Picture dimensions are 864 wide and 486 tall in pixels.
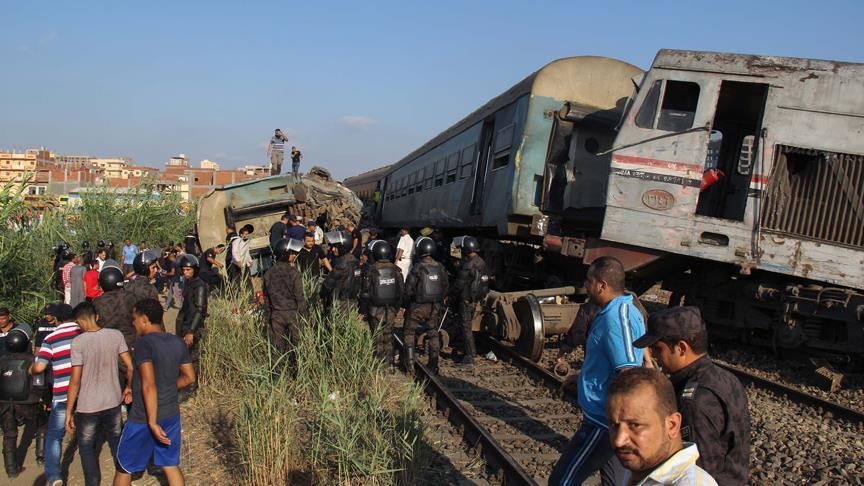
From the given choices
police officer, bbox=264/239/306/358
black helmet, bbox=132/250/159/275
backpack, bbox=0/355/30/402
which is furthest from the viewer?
police officer, bbox=264/239/306/358

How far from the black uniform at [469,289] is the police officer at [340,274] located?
144cm

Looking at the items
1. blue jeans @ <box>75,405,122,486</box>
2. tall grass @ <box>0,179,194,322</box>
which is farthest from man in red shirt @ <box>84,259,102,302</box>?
blue jeans @ <box>75,405,122,486</box>

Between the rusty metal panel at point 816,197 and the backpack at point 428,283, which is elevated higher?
the rusty metal panel at point 816,197

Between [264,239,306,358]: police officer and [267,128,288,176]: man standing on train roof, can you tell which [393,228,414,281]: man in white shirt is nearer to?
[264,239,306,358]: police officer

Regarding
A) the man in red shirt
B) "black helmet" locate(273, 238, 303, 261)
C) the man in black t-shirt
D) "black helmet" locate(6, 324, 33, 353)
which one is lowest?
the man in red shirt

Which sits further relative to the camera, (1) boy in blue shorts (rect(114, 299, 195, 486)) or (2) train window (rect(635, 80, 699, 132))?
(2) train window (rect(635, 80, 699, 132))

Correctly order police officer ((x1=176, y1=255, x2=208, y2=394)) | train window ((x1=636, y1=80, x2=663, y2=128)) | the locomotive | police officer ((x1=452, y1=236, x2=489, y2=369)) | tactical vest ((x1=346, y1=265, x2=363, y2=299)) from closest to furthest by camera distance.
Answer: police officer ((x1=176, y1=255, x2=208, y2=394)) < the locomotive < train window ((x1=636, y1=80, x2=663, y2=128)) < police officer ((x1=452, y1=236, x2=489, y2=369)) < tactical vest ((x1=346, y1=265, x2=363, y2=299))

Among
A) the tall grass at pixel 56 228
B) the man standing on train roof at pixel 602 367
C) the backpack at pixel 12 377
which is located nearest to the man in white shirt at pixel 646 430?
the man standing on train roof at pixel 602 367

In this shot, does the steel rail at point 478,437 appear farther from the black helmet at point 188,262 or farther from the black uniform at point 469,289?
the black helmet at point 188,262

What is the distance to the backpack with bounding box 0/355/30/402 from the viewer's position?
5.93m

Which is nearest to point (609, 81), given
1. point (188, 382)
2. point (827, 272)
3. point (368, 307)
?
point (827, 272)

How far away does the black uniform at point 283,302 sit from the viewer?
7555 millimetres

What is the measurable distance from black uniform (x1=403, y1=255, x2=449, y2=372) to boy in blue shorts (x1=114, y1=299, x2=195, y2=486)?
3712 millimetres

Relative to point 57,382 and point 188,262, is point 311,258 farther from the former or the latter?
point 57,382
